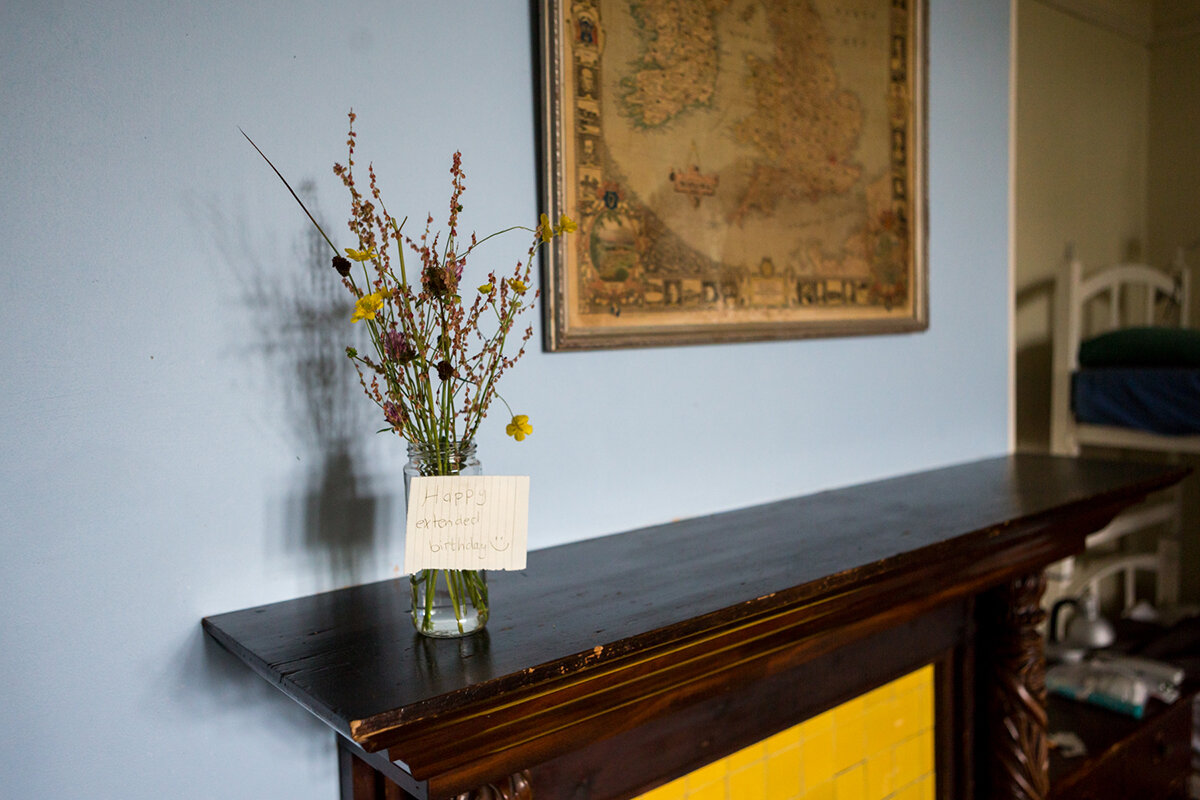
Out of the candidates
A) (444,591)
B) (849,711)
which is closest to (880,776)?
(849,711)

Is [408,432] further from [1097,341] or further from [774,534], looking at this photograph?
[1097,341]

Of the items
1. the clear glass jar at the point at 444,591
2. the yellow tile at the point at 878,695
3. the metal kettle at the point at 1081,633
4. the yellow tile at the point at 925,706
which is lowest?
the metal kettle at the point at 1081,633

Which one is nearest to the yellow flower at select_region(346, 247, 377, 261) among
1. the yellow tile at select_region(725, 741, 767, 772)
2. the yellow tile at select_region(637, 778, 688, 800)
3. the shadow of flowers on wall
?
the shadow of flowers on wall

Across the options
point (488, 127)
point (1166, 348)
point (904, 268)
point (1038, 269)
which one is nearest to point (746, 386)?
point (904, 268)

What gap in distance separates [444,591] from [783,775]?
2.80 ft

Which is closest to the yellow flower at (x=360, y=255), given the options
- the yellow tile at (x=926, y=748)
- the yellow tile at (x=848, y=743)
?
the yellow tile at (x=848, y=743)

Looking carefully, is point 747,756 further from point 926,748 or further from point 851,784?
point 926,748

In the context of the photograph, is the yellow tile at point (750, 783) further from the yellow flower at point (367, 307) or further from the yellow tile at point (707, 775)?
the yellow flower at point (367, 307)

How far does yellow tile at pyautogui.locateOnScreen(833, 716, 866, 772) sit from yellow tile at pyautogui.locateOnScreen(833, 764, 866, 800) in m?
0.02

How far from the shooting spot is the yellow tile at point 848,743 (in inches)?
64.7

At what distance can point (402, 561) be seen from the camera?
4.01ft

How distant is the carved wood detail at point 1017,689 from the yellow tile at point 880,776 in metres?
0.26

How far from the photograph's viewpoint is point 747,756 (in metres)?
1.47

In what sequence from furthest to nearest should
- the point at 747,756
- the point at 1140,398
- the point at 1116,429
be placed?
the point at 1116,429
the point at 1140,398
the point at 747,756
